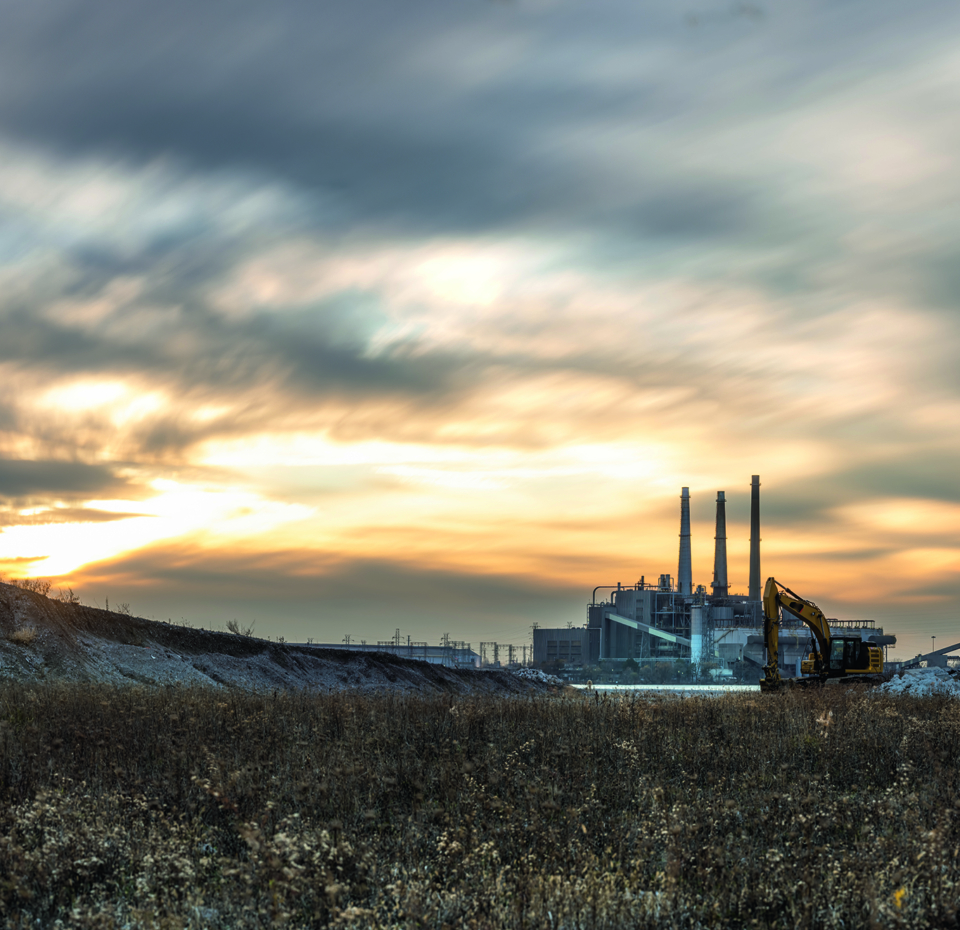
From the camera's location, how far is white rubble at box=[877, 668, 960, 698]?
30031 millimetres

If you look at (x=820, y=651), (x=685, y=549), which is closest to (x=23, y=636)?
(x=820, y=651)

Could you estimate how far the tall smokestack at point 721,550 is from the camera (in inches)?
4274

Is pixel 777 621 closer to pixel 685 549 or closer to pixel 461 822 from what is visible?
pixel 461 822

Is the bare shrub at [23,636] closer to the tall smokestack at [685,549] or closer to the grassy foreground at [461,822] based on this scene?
the grassy foreground at [461,822]

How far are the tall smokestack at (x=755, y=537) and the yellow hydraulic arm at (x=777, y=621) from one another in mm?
69149

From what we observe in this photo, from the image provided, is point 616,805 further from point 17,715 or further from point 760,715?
point 17,715

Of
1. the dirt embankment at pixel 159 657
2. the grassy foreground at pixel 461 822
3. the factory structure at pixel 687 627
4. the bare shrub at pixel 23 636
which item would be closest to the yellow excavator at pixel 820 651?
the dirt embankment at pixel 159 657

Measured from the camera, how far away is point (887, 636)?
108125 mm

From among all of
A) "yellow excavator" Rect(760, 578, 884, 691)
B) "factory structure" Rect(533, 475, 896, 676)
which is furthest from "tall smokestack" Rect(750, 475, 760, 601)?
"yellow excavator" Rect(760, 578, 884, 691)

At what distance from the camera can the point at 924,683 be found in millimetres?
32969

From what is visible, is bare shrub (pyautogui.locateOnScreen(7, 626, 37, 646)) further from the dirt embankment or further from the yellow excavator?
the yellow excavator

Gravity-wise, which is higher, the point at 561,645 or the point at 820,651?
the point at 820,651

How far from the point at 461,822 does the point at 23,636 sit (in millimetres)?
24089

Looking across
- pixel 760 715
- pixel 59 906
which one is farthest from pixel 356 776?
pixel 760 715
